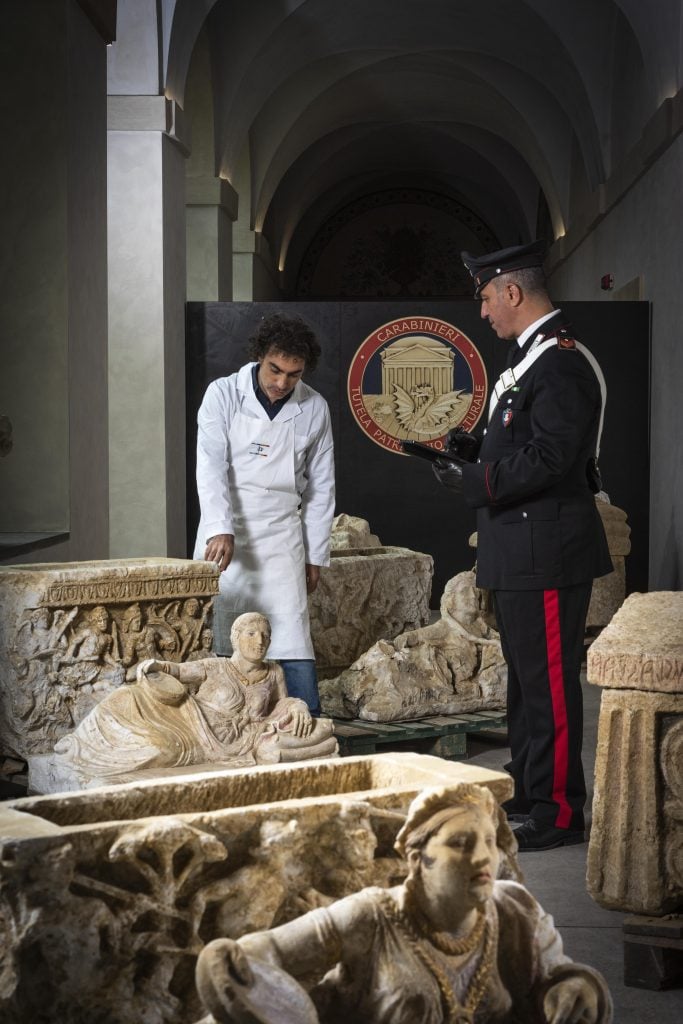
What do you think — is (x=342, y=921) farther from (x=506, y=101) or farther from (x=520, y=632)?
(x=506, y=101)

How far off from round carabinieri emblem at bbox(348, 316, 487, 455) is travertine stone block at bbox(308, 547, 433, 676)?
3.90 m

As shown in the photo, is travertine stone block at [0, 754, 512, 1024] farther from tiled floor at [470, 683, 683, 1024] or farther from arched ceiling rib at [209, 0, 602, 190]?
arched ceiling rib at [209, 0, 602, 190]

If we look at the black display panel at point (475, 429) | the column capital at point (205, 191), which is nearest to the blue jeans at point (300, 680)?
the black display panel at point (475, 429)

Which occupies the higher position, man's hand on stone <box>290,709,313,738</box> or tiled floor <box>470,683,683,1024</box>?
man's hand on stone <box>290,709,313,738</box>

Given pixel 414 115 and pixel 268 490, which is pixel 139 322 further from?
pixel 414 115

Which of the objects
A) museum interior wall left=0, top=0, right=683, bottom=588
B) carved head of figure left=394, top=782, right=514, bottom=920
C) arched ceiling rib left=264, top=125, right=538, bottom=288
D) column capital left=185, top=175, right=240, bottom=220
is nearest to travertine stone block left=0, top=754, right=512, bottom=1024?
carved head of figure left=394, top=782, right=514, bottom=920

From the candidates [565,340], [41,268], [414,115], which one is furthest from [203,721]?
[414,115]

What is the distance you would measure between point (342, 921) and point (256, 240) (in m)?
16.1

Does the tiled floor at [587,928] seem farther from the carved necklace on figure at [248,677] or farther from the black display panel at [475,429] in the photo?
the black display panel at [475,429]

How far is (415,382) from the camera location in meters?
11.6

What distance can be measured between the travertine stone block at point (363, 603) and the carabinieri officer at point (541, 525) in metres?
2.75

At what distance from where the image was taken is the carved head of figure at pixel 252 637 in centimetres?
517

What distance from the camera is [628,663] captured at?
11.6 ft

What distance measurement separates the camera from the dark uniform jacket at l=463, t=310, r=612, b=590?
4.66 m
